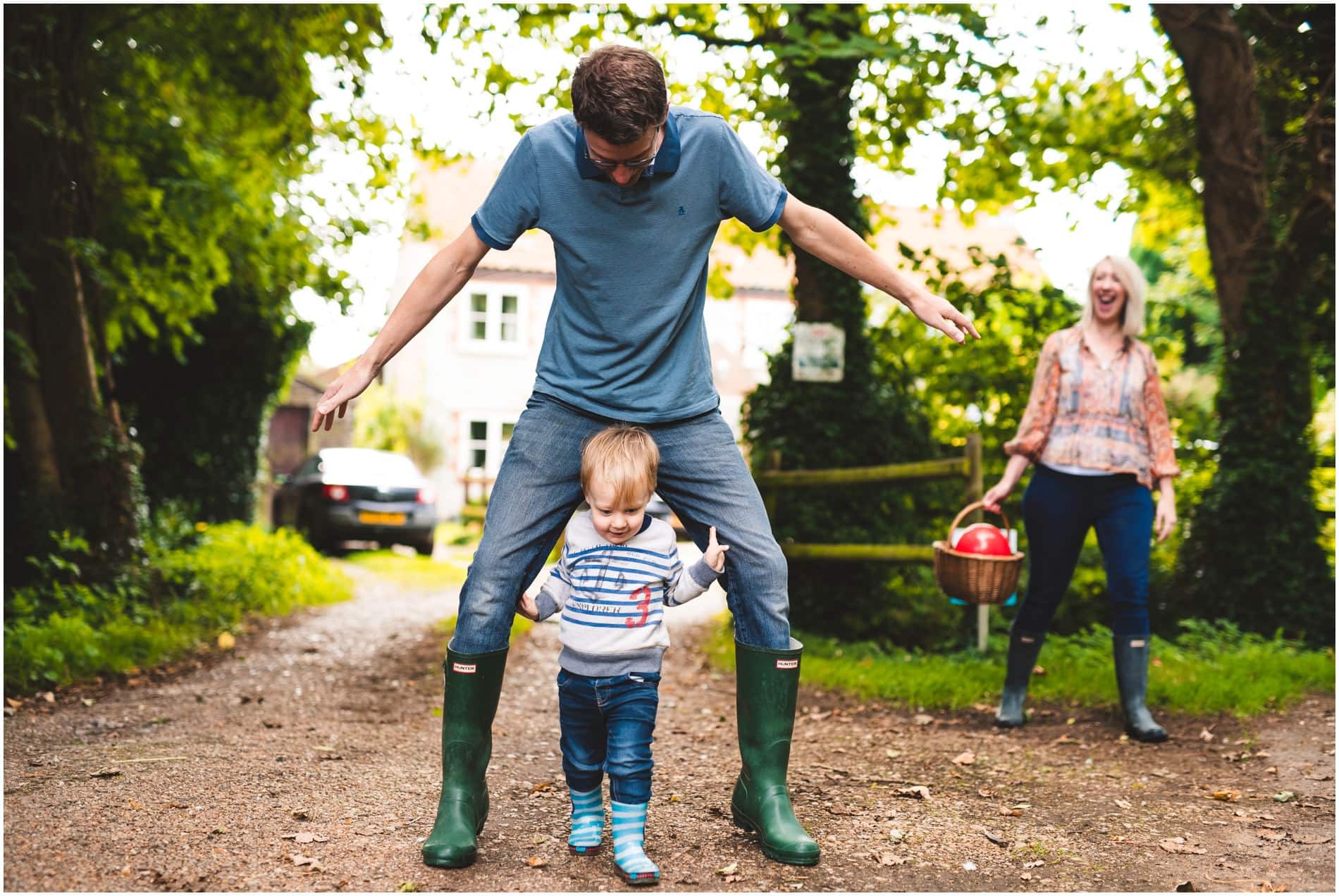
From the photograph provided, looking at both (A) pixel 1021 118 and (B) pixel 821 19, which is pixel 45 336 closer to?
(B) pixel 821 19

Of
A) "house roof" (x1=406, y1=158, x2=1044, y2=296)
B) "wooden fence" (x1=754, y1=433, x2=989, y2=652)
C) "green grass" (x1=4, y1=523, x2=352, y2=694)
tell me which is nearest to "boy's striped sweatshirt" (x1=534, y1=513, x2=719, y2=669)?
"wooden fence" (x1=754, y1=433, x2=989, y2=652)

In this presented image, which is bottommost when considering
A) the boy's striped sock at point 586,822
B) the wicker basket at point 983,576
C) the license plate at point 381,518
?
the license plate at point 381,518

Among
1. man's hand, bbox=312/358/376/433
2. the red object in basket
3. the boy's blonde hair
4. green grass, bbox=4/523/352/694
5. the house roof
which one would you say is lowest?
green grass, bbox=4/523/352/694

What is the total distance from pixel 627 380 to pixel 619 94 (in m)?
0.74

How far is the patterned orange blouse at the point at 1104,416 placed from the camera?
15.8ft

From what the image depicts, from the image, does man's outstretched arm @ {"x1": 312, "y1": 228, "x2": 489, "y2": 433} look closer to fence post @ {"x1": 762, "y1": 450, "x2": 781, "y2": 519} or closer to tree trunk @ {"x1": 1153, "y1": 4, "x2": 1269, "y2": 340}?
fence post @ {"x1": 762, "y1": 450, "x2": 781, "y2": 519}

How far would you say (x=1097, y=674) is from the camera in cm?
575

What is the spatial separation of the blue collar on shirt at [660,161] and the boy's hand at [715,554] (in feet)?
3.13

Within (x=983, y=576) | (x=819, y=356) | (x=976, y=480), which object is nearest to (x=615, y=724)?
(x=983, y=576)

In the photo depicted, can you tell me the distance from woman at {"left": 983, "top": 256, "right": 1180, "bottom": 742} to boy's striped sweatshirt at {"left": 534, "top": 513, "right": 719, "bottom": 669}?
7.78ft

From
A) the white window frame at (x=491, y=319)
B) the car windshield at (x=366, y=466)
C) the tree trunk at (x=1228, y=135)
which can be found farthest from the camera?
the white window frame at (x=491, y=319)

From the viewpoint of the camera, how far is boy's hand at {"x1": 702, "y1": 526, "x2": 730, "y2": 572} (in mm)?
3035

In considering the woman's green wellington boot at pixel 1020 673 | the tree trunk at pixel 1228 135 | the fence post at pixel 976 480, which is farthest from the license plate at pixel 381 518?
the woman's green wellington boot at pixel 1020 673

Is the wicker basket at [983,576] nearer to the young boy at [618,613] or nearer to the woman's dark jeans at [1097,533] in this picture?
the woman's dark jeans at [1097,533]
